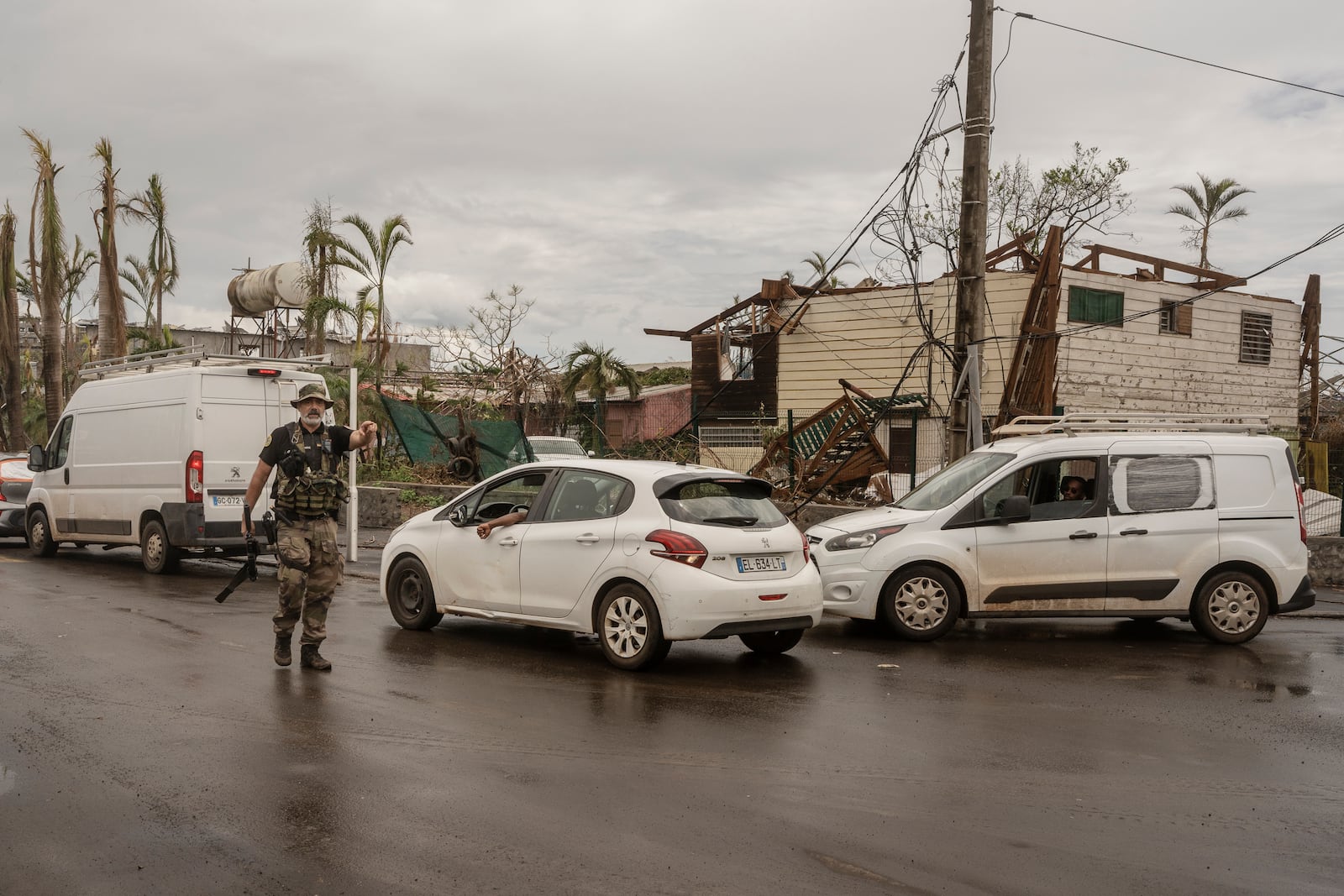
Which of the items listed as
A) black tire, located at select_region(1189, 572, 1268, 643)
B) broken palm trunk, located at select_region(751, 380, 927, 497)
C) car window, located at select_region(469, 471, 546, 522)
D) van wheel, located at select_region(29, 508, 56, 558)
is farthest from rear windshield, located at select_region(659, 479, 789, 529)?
van wheel, located at select_region(29, 508, 56, 558)

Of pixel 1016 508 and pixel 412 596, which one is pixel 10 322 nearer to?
pixel 412 596

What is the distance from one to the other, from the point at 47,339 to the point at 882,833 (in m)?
27.9

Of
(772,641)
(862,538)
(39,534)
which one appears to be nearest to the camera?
(772,641)

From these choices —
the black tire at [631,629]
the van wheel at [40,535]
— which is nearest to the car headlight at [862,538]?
the black tire at [631,629]

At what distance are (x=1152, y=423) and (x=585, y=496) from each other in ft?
18.1

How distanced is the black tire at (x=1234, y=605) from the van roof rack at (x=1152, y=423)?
148cm

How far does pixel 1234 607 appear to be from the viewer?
402 inches

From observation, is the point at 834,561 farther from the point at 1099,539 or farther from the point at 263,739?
the point at 263,739

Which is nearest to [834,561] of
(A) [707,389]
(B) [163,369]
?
(B) [163,369]

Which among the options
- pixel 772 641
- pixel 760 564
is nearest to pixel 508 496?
pixel 760 564

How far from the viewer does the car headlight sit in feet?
33.5

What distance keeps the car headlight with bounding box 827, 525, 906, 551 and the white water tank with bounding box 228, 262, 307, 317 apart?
23.4 meters

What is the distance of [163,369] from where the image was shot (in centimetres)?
1445

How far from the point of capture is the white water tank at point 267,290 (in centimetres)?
3091
